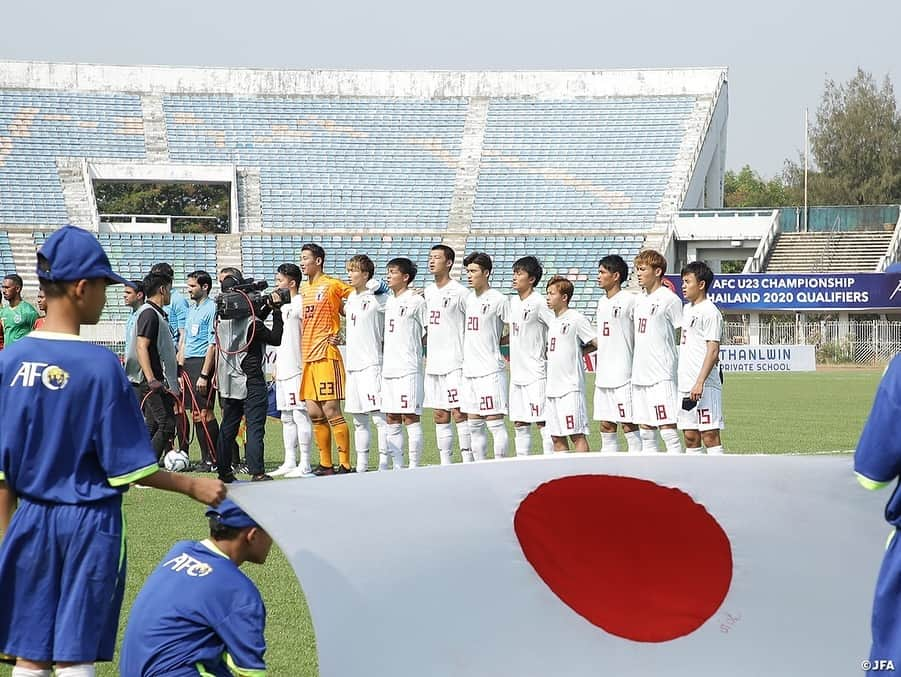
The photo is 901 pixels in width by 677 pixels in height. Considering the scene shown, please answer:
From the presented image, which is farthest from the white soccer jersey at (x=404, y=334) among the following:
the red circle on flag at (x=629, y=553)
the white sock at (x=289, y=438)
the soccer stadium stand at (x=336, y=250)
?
the soccer stadium stand at (x=336, y=250)

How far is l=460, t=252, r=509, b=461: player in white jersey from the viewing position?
1248cm

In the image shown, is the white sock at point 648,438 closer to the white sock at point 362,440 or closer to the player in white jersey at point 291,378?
the white sock at point 362,440

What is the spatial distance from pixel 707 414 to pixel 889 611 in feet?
26.9

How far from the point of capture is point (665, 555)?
452 centimetres

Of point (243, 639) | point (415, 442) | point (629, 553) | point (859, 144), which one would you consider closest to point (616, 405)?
point (415, 442)

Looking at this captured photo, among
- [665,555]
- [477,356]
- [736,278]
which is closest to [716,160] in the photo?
[736,278]

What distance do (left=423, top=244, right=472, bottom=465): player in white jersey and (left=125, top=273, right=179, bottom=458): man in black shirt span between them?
8.51ft

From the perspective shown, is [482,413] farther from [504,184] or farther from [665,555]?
[504,184]

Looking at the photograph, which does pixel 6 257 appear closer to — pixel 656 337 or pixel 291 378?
pixel 291 378

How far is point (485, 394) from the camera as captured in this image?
1255 centimetres

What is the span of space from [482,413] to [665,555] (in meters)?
8.04

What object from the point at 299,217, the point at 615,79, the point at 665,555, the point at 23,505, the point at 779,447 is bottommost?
the point at 779,447

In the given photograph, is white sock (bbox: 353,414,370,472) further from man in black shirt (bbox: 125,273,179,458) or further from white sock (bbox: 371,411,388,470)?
man in black shirt (bbox: 125,273,179,458)

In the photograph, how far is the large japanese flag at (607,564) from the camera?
4289mm
